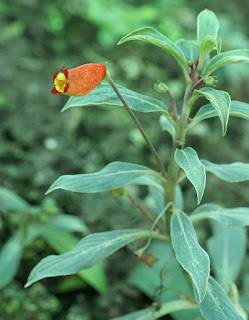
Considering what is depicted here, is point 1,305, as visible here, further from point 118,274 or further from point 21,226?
point 118,274

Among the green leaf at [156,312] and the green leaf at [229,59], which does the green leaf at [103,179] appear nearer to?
the green leaf at [229,59]

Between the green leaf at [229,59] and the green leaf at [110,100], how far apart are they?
0.55 feet

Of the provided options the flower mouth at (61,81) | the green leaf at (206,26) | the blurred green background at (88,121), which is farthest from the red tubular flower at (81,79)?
the blurred green background at (88,121)

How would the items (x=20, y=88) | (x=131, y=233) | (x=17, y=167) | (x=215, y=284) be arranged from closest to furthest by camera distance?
(x=215, y=284)
(x=131, y=233)
(x=17, y=167)
(x=20, y=88)

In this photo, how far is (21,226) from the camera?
1930 millimetres

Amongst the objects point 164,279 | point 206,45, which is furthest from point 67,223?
point 206,45

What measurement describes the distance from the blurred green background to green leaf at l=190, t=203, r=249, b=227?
687mm

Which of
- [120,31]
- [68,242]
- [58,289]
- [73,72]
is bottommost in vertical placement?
[58,289]

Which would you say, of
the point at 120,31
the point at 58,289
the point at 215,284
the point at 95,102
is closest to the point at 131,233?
the point at 215,284

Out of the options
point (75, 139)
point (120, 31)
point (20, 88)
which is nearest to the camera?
point (75, 139)

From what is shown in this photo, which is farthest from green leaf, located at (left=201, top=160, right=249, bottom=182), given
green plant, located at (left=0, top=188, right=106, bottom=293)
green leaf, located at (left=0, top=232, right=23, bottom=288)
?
green leaf, located at (left=0, top=232, right=23, bottom=288)

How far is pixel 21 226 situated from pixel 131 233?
31.3 inches

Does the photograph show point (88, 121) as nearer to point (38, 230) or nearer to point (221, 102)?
point (38, 230)

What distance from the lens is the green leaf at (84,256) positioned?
3.96 ft
